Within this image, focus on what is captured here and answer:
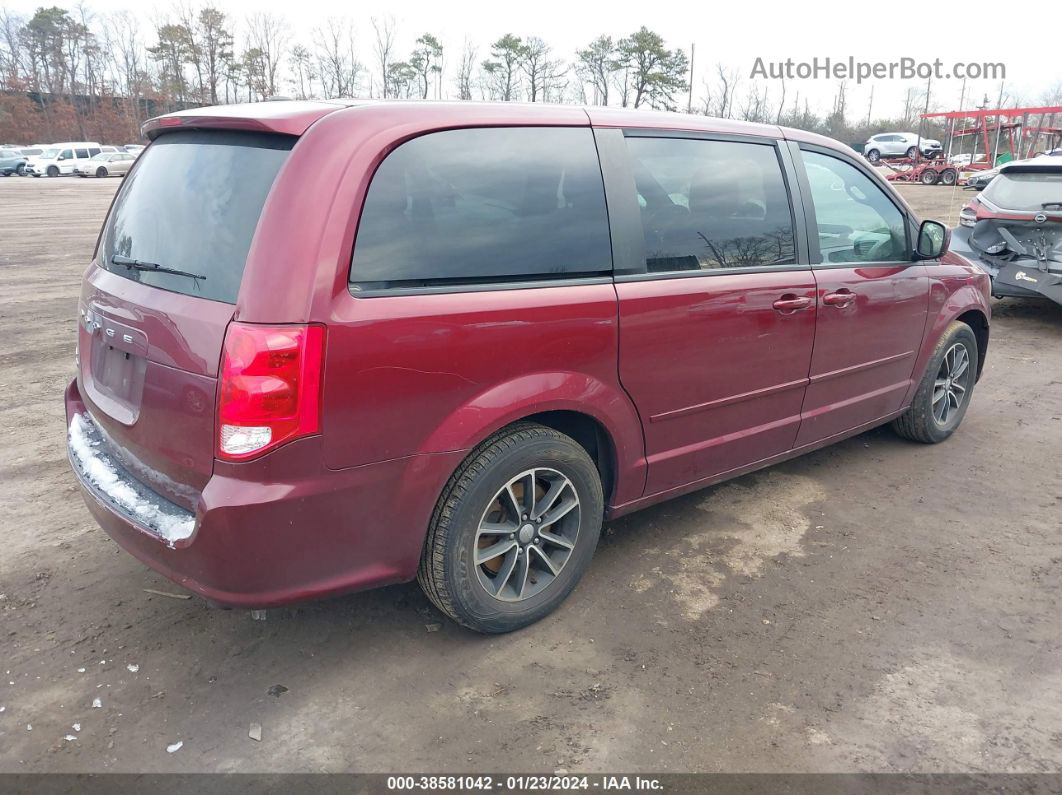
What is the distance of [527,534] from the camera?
2.99m

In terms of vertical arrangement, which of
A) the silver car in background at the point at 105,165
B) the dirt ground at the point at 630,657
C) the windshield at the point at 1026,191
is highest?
the silver car in background at the point at 105,165

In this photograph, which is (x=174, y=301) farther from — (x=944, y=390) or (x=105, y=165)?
(x=105, y=165)

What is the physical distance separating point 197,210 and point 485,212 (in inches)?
37.2

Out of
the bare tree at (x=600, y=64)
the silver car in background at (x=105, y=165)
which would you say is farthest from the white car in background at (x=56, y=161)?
the bare tree at (x=600, y=64)

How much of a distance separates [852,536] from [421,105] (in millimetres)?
2748

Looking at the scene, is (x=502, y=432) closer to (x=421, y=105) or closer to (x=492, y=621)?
(x=492, y=621)

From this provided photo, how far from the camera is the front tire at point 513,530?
2748 mm

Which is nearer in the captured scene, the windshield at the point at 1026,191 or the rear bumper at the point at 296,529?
the rear bumper at the point at 296,529

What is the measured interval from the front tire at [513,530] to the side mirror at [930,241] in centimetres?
253

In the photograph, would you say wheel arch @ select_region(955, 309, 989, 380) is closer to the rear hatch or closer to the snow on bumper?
the rear hatch

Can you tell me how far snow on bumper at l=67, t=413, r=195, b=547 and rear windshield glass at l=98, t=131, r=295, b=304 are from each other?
651mm

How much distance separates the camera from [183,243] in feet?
8.67

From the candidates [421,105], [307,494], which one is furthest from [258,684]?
[421,105]

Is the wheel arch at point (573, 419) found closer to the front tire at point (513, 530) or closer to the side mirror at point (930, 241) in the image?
the front tire at point (513, 530)
